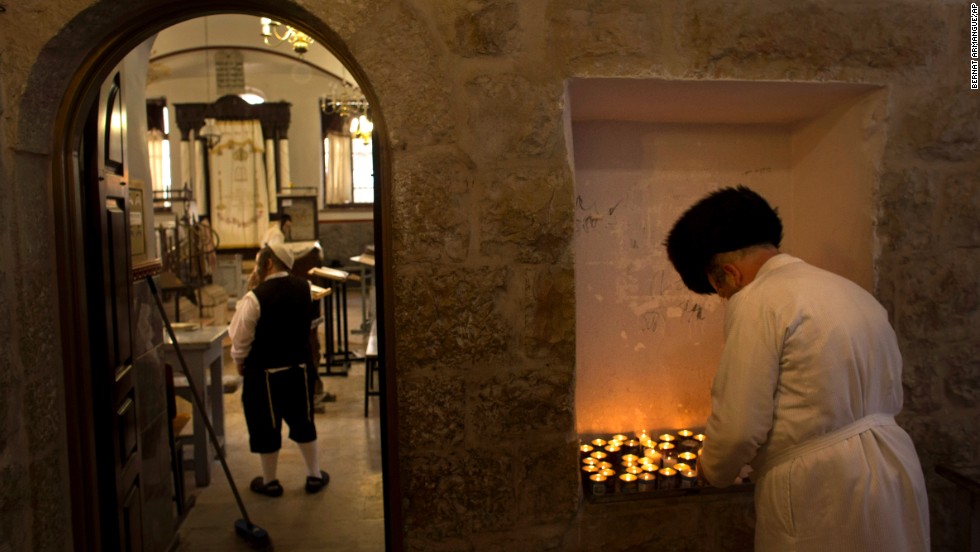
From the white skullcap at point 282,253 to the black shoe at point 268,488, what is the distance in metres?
1.32

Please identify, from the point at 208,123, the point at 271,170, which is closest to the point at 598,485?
the point at 208,123

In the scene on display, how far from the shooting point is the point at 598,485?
2150mm

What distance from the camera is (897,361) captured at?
1644 mm

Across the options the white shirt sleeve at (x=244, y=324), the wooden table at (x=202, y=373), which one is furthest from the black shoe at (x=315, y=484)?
the white shirt sleeve at (x=244, y=324)

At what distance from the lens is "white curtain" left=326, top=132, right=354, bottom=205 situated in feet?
48.9

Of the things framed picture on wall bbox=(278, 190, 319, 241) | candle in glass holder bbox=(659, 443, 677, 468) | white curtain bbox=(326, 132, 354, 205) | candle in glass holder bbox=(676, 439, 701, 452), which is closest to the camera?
candle in glass holder bbox=(659, 443, 677, 468)

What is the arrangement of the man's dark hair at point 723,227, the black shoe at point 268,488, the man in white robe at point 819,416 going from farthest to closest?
the black shoe at point 268,488
the man's dark hair at point 723,227
the man in white robe at point 819,416

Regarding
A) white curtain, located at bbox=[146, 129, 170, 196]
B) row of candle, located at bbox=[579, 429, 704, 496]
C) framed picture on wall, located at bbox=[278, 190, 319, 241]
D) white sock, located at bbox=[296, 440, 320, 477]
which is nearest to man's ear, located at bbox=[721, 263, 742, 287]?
row of candle, located at bbox=[579, 429, 704, 496]

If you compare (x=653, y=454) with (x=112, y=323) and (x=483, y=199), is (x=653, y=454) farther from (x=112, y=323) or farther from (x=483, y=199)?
(x=112, y=323)

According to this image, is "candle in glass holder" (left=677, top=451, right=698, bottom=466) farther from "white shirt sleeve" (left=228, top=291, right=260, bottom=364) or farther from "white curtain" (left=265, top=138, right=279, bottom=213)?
"white curtain" (left=265, top=138, right=279, bottom=213)

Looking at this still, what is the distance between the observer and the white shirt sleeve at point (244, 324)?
13.0ft

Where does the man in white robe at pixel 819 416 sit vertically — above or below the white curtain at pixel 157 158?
below

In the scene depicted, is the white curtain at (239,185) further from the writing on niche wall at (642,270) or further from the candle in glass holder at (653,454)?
the candle in glass holder at (653,454)

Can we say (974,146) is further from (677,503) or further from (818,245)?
(677,503)
